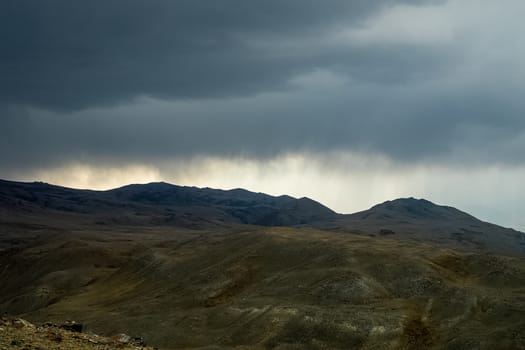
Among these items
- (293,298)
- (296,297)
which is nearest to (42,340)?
(293,298)

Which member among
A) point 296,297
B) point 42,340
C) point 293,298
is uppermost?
point 296,297

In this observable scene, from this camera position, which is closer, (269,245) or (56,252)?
(269,245)

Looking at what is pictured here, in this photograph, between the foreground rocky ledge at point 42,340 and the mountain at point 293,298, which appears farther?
the mountain at point 293,298

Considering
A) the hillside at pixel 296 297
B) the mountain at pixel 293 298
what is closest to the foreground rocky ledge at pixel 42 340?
the mountain at pixel 293 298

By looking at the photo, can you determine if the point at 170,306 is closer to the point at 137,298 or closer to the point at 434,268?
the point at 137,298

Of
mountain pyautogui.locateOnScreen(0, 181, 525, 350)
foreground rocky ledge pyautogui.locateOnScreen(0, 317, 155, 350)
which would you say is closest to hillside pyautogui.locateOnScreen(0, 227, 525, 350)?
mountain pyautogui.locateOnScreen(0, 181, 525, 350)

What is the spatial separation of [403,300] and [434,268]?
35.3ft

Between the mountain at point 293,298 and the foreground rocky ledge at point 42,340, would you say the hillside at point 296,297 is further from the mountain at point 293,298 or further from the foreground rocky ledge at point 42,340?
the foreground rocky ledge at point 42,340

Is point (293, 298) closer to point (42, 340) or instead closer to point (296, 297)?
point (296, 297)

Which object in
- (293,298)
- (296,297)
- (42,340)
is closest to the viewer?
(42,340)

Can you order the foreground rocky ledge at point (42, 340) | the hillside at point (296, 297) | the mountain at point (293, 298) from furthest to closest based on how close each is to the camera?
the hillside at point (296, 297) < the mountain at point (293, 298) < the foreground rocky ledge at point (42, 340)

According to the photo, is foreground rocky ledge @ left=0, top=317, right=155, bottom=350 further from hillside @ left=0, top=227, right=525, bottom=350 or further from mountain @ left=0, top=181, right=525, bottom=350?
hillside @ left=0, top=227, right=525, bottom=350

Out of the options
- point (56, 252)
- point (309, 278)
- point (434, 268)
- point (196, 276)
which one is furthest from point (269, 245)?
point (56, 252)

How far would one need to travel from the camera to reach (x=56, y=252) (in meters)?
125
